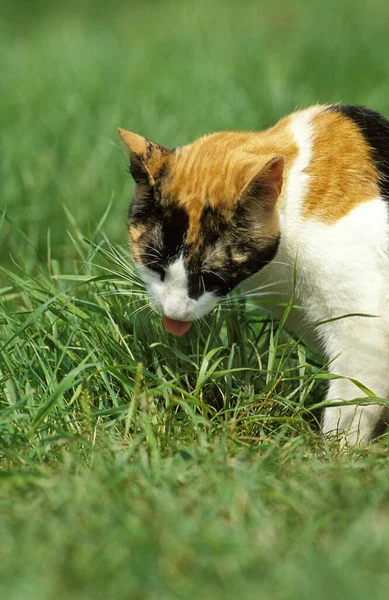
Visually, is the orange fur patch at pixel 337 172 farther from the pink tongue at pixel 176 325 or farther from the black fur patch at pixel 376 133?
the pink tongue at pixel 176 325

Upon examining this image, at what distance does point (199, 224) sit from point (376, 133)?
2.26ft

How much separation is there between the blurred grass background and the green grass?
0.06 feet

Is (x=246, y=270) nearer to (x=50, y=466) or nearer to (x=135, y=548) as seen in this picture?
(x=50, y=466)

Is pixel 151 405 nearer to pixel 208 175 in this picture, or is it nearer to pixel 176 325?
pixel 176 325

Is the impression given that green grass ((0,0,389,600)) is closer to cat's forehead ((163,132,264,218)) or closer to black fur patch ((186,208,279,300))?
black fur patch ((186,208,279,300))

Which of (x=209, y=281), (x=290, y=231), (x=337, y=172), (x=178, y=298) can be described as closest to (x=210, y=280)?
(x=209, y=281)

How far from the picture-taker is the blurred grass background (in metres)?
3.82

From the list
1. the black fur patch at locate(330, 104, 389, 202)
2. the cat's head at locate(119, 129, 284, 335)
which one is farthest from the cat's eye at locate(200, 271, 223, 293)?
the black fur patch at locate(330, 104, 389, 202)

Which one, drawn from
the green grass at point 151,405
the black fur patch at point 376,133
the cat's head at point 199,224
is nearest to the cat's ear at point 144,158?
the cat's head at point 199,224

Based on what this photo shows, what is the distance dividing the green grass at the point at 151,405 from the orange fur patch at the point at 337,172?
430 mm

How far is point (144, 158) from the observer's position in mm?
2340

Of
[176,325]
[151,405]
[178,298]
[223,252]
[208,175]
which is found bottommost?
[151,405]

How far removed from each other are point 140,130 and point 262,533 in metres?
2.99

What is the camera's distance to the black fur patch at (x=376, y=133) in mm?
2420
